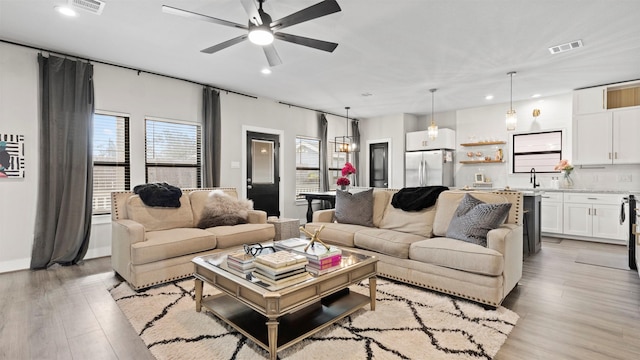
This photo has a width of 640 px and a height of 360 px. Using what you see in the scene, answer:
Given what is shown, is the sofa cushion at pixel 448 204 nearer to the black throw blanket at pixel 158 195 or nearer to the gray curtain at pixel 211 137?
the black throw blanket at pixel 158 195

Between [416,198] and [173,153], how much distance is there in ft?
12.3

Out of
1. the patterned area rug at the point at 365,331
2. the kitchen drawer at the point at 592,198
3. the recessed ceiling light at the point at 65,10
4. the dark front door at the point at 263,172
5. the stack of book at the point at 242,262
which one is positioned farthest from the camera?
the dark front door at the point at 263,172

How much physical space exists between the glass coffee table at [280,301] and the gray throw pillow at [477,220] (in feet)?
3.28

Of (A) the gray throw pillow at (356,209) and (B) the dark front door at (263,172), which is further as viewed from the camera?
(B) the dark front door at (263,172)

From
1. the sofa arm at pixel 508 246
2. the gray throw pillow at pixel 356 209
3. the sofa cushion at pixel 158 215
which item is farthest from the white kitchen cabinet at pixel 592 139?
the sofa cushion at pixel 158 215

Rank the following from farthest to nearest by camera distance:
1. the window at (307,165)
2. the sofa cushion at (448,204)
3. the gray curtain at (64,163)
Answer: the window at (307,165)
the gray curtain at (64,163)
the sofa cushion at (448,204)

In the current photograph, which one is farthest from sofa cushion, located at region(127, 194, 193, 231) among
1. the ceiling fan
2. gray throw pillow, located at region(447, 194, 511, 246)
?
gray throw pillow, located at region(447, 194, 511, 246)

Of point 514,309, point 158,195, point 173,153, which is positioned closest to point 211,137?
point 173,153

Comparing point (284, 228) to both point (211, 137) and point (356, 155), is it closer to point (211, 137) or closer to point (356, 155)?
point (211, 137)

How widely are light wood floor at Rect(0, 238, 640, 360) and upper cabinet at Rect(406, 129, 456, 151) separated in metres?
3.76

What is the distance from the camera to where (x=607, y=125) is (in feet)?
17.1

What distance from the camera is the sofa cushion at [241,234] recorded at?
3.45 metres

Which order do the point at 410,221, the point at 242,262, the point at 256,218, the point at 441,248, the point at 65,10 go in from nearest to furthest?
the point at 242,262, the point at 441,248, the point at 65,10, the point at 410,221, the point at 256,218

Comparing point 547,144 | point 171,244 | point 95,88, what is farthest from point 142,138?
point 547,144
